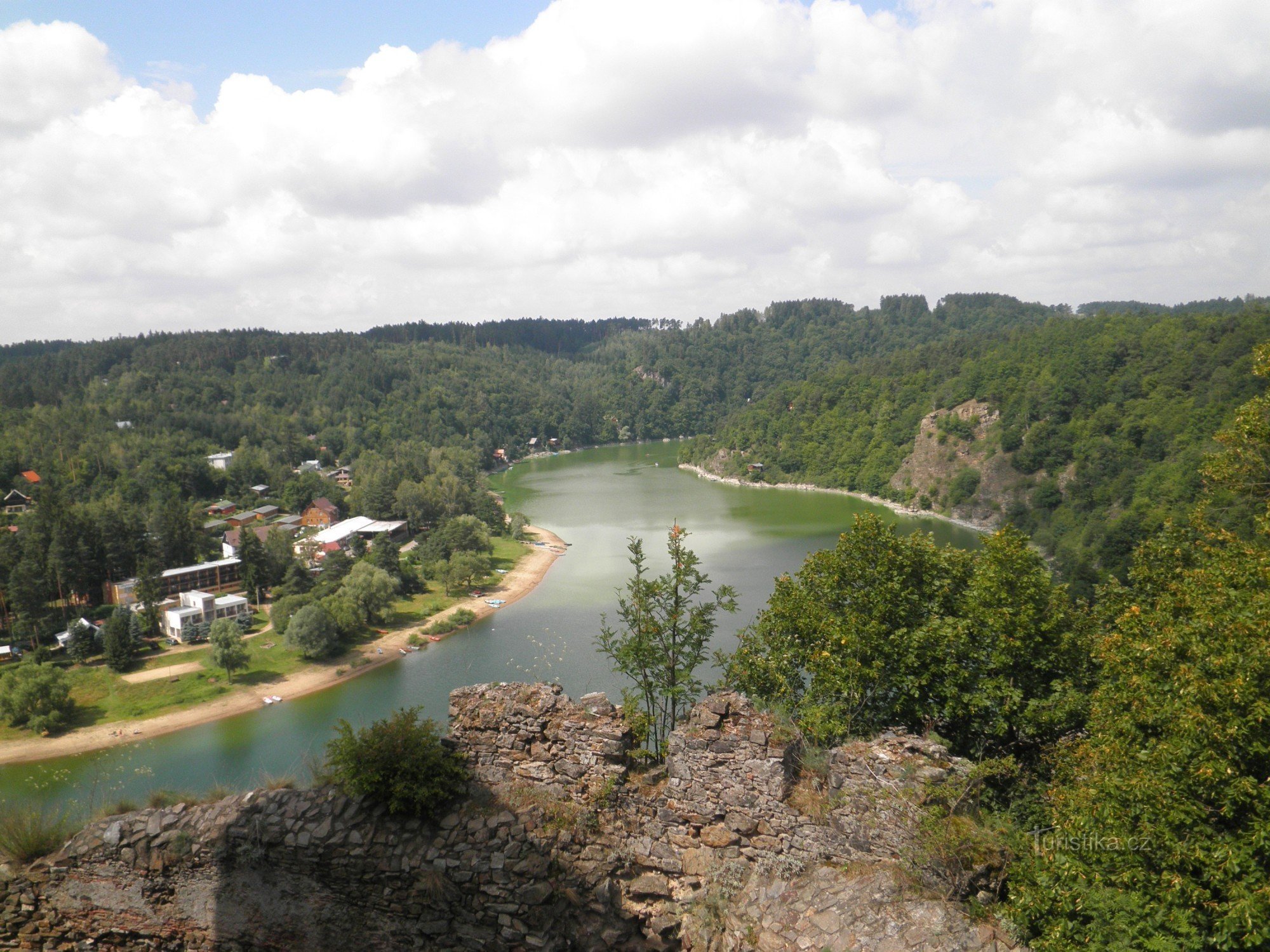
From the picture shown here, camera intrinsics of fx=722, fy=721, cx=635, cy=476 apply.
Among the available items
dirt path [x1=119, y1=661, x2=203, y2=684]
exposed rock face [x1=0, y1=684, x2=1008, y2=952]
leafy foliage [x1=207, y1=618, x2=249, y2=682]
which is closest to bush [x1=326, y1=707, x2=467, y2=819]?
exposed rock face [x1=0, y1=684, x2=1008, y2=952]

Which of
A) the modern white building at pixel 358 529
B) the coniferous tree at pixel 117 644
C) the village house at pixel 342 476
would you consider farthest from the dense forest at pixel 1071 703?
the village house at pixel 342 476

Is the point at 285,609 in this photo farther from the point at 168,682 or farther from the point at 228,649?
the point at 168,682

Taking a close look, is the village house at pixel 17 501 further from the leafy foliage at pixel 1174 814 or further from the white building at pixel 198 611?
the leafy foliage at pixel 1174 814

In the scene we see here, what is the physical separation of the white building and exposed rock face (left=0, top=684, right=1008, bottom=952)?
33.8m

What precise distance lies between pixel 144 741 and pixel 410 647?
1131 centimetres

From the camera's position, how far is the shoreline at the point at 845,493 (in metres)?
63.3

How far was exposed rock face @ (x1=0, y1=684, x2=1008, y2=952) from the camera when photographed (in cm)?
628

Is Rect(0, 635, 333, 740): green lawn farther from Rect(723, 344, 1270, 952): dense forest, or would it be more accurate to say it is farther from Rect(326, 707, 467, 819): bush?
Rect(326, 707, 467, 819): bush

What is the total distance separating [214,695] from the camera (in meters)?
30.3

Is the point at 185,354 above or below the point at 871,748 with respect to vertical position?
above

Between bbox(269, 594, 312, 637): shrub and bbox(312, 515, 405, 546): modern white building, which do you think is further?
bbox(312, 515, 405, 546): modern white building

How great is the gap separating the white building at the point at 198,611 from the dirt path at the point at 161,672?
3.28 metres

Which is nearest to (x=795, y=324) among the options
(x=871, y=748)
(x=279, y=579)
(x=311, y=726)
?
(x=279, y=579)

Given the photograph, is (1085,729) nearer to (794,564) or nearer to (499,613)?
(499,613)
